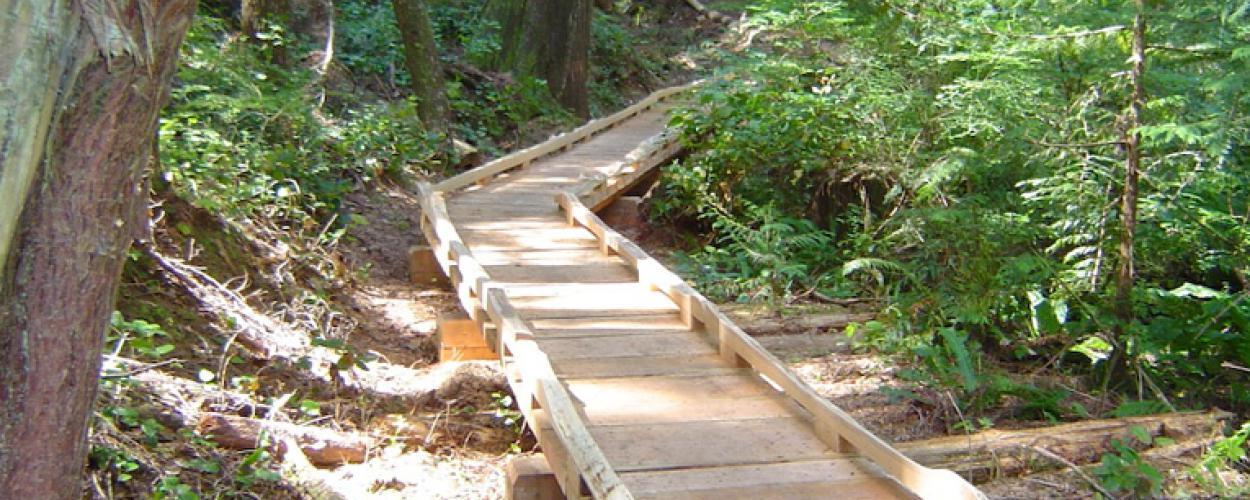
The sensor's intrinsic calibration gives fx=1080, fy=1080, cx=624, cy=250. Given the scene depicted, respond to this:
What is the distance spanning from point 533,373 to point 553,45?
12.8m

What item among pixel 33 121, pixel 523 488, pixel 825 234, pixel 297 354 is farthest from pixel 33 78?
pixel 825 234

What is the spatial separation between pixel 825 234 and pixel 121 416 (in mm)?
8199

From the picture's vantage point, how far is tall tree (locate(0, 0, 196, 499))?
350cm

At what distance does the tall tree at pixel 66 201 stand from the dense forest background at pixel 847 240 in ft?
3.88

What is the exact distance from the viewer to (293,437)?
648 cm

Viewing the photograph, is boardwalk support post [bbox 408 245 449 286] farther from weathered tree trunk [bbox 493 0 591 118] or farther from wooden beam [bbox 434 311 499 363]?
weathered tree trunk [bbox 493 0 591 118]

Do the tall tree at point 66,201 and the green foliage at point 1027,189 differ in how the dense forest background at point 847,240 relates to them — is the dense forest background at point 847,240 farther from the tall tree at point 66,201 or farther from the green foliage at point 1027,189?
the tall tree at point 66,201

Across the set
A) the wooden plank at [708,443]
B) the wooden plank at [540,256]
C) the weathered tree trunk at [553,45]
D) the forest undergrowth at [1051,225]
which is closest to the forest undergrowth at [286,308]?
the wooden plank at [540,256]

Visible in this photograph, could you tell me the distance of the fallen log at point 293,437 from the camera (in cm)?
616

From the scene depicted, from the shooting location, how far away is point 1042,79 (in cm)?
786

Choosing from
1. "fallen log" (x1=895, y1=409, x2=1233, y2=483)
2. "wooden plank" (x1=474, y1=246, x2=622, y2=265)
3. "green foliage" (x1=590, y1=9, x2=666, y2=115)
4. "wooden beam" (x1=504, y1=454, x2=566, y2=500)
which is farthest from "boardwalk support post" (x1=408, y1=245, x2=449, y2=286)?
"green foliage" (x1=590, y1=9, x2=666, y2=115)

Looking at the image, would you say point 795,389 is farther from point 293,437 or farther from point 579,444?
point 293,437

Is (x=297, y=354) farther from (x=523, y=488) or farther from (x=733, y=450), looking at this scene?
(x=733, y=450)

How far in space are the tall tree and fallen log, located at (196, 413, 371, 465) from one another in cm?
197
